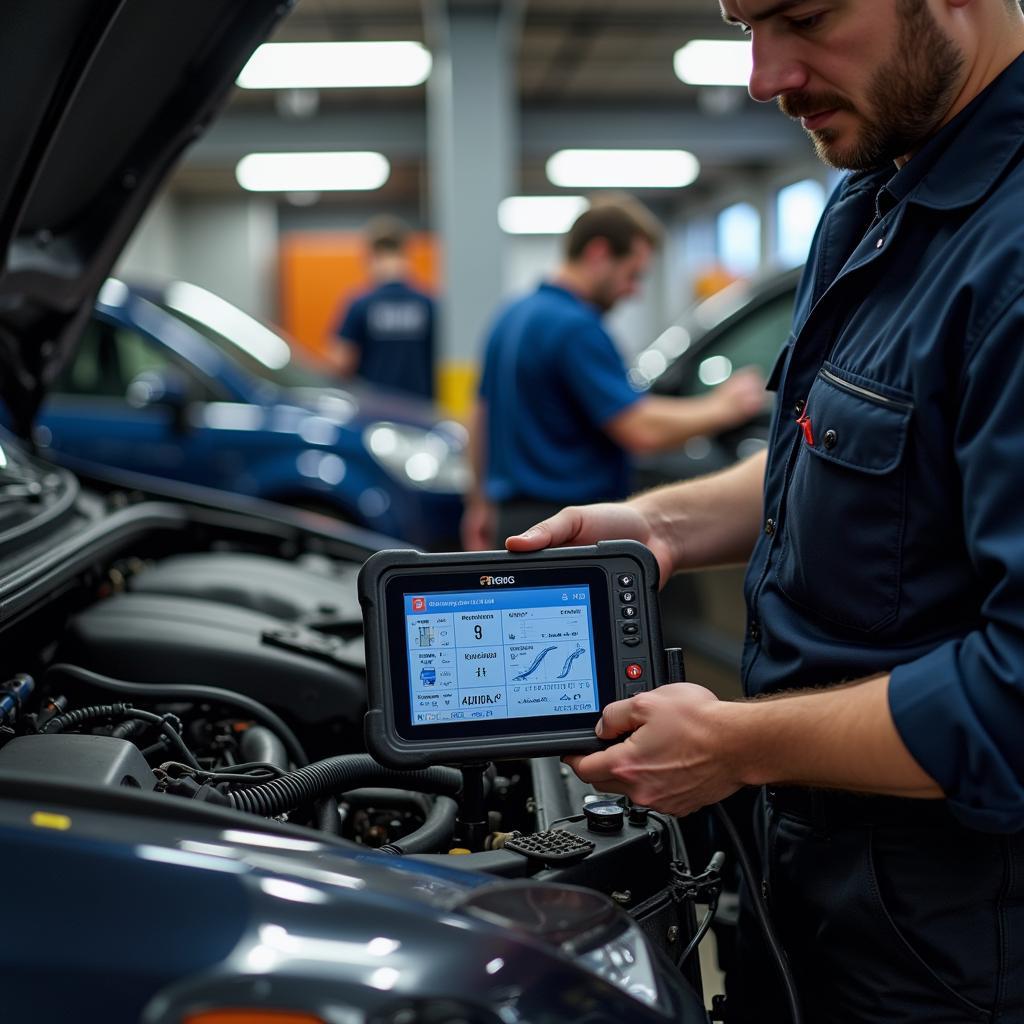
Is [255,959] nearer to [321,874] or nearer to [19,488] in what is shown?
[321,874]

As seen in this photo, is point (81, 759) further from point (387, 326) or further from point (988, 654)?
point (387, 326)

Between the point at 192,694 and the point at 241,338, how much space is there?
3966 mm

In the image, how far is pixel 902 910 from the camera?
1183 millimetres

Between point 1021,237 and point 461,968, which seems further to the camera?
point 1021,237

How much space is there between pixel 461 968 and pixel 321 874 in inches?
5.7

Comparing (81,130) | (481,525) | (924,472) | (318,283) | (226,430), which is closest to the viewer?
(924,472)

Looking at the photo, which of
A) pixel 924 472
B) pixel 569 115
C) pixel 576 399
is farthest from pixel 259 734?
pixel 569 115

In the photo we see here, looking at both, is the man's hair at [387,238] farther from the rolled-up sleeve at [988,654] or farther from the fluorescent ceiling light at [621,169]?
the fluorescent ceiling light at [621,169]

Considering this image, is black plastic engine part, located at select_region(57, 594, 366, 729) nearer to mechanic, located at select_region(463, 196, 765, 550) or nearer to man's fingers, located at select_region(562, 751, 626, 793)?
man's fingers, located at select_region(562, 751, 626, 793)

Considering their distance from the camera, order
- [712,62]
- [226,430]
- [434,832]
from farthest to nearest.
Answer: [712,62] → [226,430] → [434,832]

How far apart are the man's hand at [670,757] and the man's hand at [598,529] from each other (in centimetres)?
23

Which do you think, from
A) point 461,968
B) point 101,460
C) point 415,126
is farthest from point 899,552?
point 415,126

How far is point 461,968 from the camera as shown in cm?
87

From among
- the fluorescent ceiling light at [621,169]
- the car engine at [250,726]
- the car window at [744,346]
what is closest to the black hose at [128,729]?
the car engine at [250,726]
